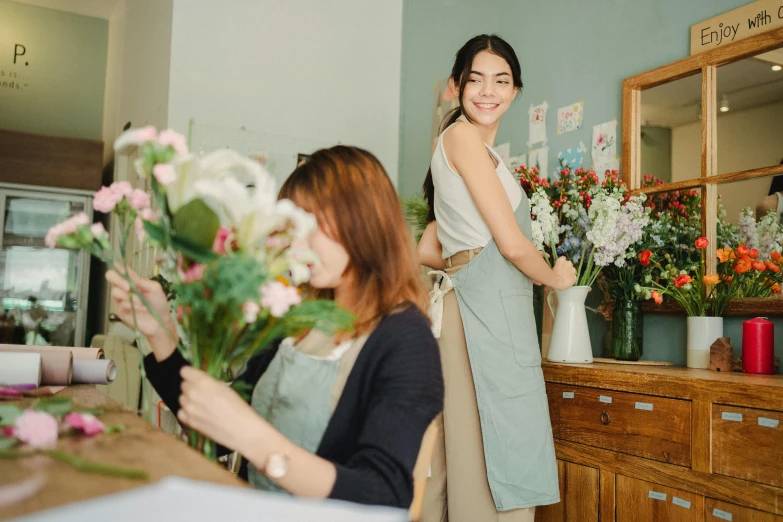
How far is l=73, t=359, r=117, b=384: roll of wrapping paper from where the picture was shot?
1.34 m

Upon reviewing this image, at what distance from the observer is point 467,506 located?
5.42 ft

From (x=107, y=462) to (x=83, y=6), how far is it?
18.9 ft

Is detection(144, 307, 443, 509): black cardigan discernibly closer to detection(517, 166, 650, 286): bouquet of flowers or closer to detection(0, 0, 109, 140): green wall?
detection(517, 166, 650, 286): bouquet of flowers

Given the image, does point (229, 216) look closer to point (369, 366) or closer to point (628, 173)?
point (369, 366)

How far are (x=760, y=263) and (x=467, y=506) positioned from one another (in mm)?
1025

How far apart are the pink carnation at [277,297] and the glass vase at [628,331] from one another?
66.8 inches

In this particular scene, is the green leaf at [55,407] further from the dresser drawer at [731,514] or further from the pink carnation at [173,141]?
the dresser drawer at [731,514]

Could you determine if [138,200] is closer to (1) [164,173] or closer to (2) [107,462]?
(1) [164,173]

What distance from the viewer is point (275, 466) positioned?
2.34 ft

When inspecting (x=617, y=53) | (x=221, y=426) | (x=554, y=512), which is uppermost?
(x=617, y=53)

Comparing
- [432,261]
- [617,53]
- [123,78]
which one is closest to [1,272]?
[123,78]

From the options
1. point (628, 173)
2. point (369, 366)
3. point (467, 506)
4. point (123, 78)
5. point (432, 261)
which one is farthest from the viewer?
point (123, 78)

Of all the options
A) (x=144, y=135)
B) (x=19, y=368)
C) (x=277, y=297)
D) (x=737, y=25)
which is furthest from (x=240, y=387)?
(x=737, y=25)

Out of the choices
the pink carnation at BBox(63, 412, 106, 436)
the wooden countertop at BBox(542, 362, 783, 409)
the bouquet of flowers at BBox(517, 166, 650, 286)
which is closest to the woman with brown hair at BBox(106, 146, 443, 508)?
the pink carnation at BBox(63, 412, 106, 436)
